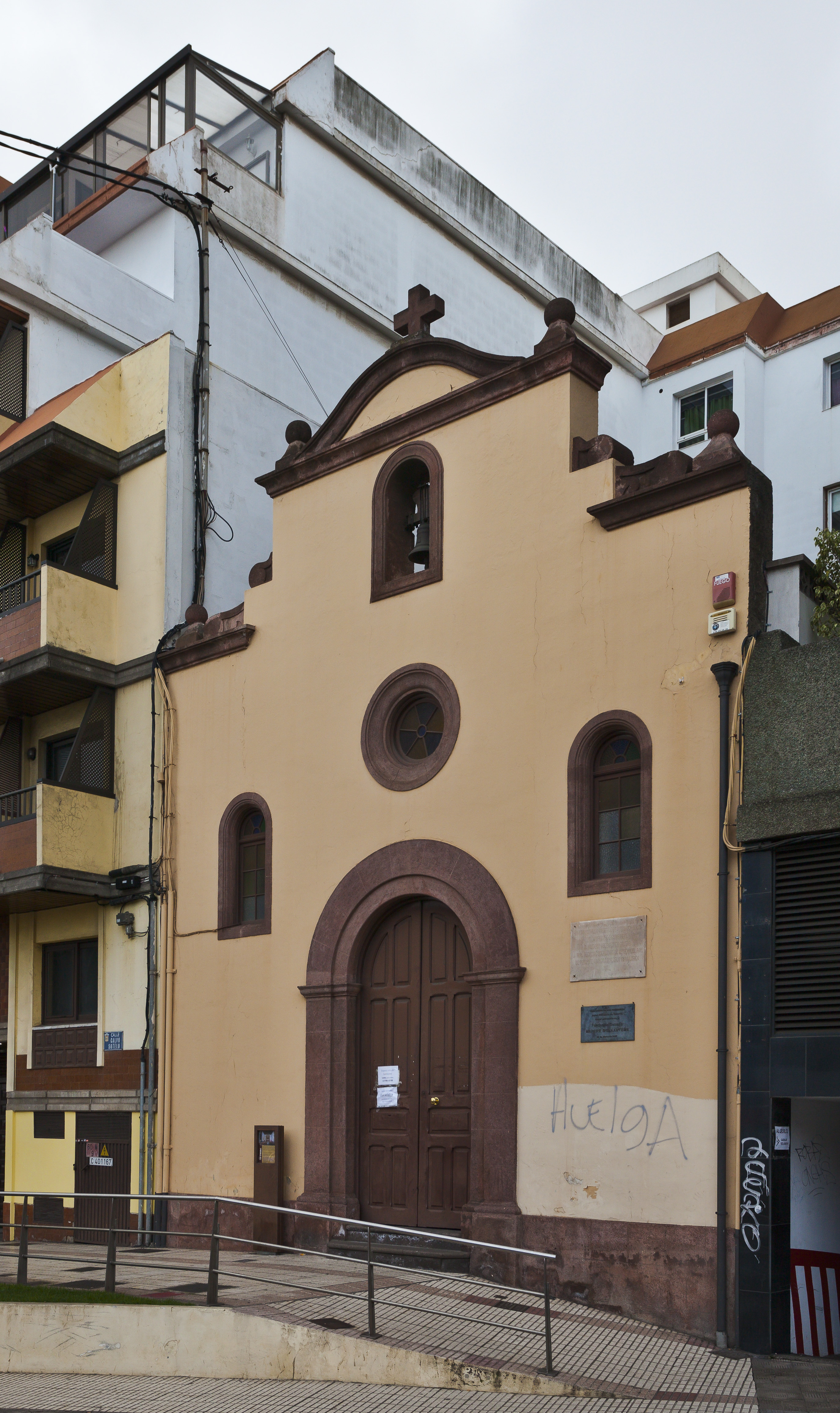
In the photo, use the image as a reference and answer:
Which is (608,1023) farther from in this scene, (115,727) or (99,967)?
(115,727)

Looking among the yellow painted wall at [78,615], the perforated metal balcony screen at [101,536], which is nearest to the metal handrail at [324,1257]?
the yellow painted wall at [78,615]

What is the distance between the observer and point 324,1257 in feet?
39.8

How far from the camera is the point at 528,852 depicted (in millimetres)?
13211

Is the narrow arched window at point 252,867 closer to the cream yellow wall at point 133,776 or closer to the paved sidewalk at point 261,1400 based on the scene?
the cream yellow wall at point 133,776

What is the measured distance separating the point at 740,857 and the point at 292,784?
5923 millimetres

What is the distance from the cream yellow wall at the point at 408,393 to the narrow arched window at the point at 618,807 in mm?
4366

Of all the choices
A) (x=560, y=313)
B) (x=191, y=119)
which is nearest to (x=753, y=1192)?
(x=560, y=313)

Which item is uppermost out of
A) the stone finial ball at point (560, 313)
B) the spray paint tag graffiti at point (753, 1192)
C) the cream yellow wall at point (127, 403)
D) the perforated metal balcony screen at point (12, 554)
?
the cream yellow wall at point (127, 403)

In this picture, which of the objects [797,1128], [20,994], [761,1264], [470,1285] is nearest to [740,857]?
[797,1128]

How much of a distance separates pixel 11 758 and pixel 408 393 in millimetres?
8538

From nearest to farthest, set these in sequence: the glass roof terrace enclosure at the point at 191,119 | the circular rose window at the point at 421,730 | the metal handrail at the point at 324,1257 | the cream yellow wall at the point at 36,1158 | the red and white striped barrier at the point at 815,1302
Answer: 1. the metal handrail at the point at 324,1257
2. the red and white striped barrier at the point at 815,1302
3. the circular rose window at the point at 421,730
4. the cream yellow wall at the point at 36,1158
5. the glass roof terrace enclosure at the point at 191,119

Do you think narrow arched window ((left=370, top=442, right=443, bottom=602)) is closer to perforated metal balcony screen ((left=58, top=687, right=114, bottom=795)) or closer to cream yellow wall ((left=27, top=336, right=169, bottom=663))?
cream yellow wall ((left=27, top=336, right=169, bottom=663))

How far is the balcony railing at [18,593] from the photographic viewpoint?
63.5 ft

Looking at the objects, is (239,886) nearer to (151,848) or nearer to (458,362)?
(151,848)
